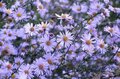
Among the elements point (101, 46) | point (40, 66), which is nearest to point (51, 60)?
point (40, 66)

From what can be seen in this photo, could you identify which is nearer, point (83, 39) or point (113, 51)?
point (83, 39)

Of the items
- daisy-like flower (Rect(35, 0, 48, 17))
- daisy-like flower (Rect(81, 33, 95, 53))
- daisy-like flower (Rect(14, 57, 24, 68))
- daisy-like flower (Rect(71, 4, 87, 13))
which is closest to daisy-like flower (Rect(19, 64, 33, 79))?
daisy-like flower (Rect(14, 57, 24, 68))

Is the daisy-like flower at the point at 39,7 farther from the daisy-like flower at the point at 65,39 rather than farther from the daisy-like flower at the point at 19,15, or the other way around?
the daisy-like flower at the point at 65,39

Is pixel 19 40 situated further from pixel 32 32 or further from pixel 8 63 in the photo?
pixel 8 63

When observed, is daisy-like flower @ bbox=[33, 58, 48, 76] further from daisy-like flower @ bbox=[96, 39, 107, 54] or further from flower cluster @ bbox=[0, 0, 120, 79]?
daisy-like flower @ bbox=[96, 39, 107, 54]

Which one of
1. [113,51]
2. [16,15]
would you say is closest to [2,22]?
[16,15]

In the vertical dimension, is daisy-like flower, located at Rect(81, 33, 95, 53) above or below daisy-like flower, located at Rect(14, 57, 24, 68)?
above

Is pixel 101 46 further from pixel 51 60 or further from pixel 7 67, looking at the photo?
pixel 7 67
